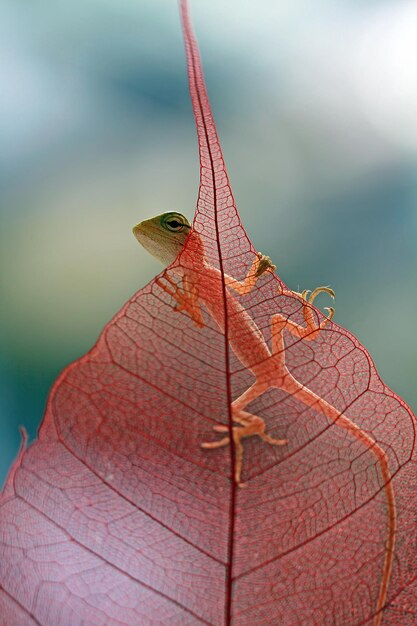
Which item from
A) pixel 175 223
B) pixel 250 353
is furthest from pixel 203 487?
pixel 175 223

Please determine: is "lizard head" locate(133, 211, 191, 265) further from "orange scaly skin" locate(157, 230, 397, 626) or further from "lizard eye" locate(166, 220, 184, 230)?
"orange scaly skin" locate(157, 230, 397, 626)

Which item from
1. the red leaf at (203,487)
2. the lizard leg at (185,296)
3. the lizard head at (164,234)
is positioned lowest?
the red leaf at (203,487)

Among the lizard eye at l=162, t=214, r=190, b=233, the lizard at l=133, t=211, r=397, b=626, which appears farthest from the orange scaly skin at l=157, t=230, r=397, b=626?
the lizard eye at l=162, t=214, r=190, b=233

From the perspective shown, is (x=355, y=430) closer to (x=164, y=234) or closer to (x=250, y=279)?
(x=250, y=279)

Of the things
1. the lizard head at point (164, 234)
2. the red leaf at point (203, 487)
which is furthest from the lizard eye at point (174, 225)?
the red leaf at point (203, 487)

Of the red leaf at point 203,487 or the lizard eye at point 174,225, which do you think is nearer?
the red leaf at point 203,487

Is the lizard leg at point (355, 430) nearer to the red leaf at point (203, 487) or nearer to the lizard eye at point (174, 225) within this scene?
the red leaf at point (203, 487)
